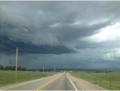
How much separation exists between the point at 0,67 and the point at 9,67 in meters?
11.8

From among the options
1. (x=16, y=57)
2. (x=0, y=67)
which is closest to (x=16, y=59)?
(x=16, y=57)

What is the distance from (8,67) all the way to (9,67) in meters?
0.61

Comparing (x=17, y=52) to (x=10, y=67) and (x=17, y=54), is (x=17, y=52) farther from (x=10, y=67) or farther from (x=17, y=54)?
(x=10, y=67)

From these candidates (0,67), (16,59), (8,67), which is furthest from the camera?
(8,67)

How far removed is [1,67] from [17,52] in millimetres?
103036

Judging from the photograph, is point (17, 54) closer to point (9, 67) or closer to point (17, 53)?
point (17, 53)

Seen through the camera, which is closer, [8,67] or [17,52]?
[17,52]

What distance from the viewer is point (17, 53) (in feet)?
224

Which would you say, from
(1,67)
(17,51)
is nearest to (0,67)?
(1,67)

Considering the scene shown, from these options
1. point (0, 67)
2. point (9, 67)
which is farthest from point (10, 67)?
point (0, 67)

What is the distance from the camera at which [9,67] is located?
17775 centimetres

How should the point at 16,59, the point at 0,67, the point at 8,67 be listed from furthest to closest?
the point at 8,67
the point at 0,67
the point at 16,59

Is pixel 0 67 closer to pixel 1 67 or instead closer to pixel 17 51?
pixel 1 67

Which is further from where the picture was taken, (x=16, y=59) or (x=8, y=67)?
(x=8, y=67)
